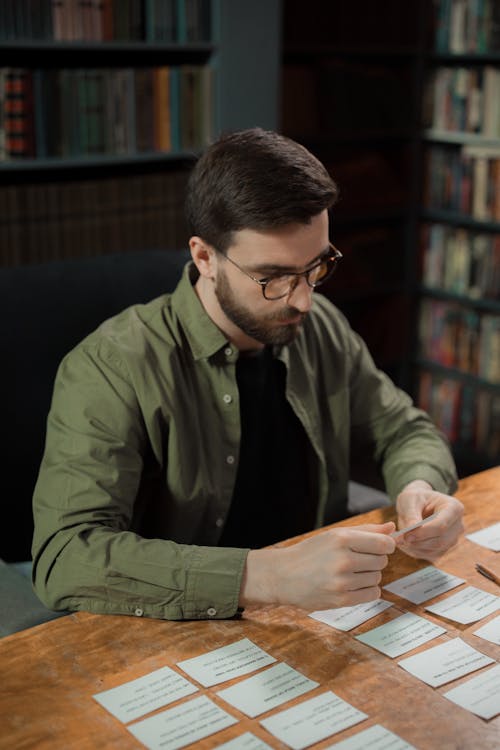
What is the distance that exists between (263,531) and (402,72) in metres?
2.56

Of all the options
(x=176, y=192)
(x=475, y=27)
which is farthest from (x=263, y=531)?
(x=475, y=27)

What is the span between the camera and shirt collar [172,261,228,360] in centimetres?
158

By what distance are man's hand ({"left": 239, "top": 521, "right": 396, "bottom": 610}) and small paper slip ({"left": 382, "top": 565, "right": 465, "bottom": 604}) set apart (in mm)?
78

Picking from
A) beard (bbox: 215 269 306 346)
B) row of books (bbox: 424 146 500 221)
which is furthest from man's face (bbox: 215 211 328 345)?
row of books (bbox: 424 146 500 221)

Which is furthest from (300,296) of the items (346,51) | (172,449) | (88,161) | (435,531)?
(346,51)

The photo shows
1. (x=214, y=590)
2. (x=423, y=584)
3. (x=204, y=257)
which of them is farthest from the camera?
(x=204, y=257)

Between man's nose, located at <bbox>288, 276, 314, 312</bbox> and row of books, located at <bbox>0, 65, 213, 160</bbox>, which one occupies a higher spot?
row of books, located at <bbox>0, 65, 213, 160</bbox>

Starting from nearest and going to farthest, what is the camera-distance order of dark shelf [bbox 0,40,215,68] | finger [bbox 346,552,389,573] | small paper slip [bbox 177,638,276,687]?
1. small paper slip [bbox 177,638,276,687]
2. finger [bbox 346,552,389,573]
3. dark shelf [bbox 0,40,215,68]

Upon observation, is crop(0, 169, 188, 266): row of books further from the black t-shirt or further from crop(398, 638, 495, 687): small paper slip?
crop(398, 638, 495, 687): small paper slip

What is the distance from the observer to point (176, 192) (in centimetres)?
310

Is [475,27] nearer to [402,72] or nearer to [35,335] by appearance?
[402,72]

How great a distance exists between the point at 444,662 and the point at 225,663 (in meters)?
0.26

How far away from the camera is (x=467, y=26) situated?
351 cm

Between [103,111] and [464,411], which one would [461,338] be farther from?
[103,111]
